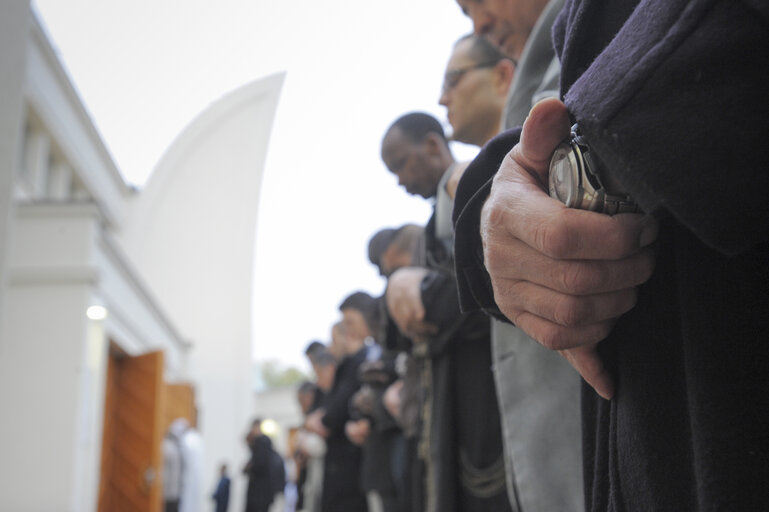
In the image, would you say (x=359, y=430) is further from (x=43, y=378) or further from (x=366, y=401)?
(x=43, y=378)

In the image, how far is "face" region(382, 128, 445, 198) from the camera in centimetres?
199

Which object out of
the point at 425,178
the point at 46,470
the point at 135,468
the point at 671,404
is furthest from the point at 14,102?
the point at 135,468

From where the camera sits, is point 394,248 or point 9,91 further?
point 394,248

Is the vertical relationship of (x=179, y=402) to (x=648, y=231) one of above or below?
below

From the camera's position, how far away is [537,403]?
92 centimetres

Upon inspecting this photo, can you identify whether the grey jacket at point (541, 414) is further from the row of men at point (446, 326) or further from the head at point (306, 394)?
the head at point (306, 394)

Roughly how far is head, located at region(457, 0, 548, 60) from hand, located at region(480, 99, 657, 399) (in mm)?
740

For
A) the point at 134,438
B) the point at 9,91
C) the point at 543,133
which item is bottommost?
the point at 134,438

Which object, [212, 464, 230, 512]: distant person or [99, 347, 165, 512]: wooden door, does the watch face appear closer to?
[99, 347, 165, 512]: wooden door

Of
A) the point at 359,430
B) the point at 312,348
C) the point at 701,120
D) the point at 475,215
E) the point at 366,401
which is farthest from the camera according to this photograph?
the point at 312,348

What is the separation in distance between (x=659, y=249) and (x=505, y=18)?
0.85 metres

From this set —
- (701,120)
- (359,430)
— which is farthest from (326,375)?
(701,120)

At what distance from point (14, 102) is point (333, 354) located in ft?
11.2

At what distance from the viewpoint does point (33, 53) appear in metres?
6.82
